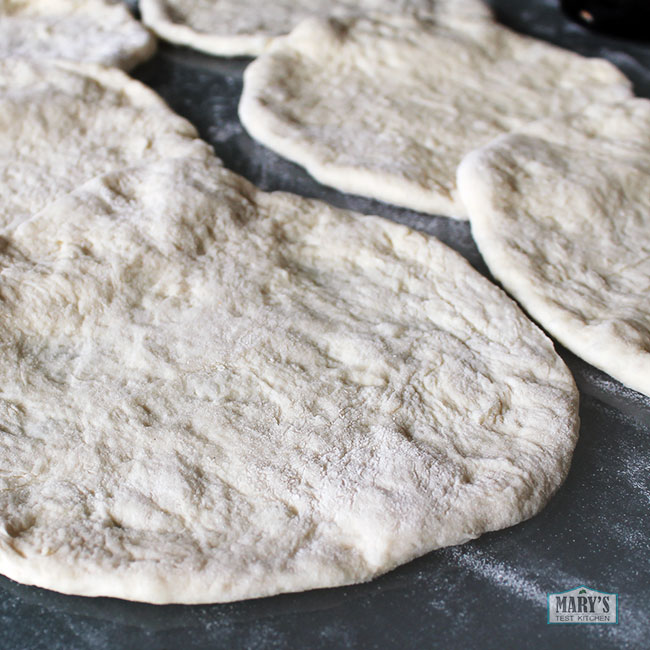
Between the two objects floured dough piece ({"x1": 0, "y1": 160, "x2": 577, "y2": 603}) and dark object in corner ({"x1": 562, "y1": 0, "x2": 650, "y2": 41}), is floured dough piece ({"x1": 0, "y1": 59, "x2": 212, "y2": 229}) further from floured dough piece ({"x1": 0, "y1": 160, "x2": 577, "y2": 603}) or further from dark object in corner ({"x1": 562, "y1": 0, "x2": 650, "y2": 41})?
dark object in corner ({"x1": 562, "y1": 0, "x2": 650, "y2": 41})

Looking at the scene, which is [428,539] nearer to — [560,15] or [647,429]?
[647,429]

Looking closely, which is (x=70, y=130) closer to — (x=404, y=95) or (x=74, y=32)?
(x=74, y=32)

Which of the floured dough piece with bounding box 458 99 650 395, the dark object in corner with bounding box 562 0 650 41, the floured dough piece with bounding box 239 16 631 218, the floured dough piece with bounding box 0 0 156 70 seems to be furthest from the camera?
the dark object in corner with bounding box 562 0 650 41

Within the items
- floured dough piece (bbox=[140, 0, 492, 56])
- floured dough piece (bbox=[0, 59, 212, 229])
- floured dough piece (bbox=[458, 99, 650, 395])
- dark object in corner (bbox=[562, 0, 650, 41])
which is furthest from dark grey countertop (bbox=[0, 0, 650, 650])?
dark object in corner (bbox=[562, 0, 650, 41])

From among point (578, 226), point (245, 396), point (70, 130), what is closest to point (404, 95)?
point (578, 226)

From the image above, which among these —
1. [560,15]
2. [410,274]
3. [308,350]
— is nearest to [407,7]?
[560,15]

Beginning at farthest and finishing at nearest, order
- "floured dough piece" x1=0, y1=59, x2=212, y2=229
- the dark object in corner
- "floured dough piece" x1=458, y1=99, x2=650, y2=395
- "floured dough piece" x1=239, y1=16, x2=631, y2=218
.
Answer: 1. the dark object in corner
2. "floured dough piece" x1=239, y1=16, x2=631, y2=218
3. "floured dough piece" x1=0, y1=59, x2=212, y2=229
4. "floured dough piece" x1=458, y1=99, x2=650, y2=395

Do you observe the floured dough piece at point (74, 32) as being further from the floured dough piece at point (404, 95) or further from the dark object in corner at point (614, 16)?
the dark object in corner at point (614, 16)
